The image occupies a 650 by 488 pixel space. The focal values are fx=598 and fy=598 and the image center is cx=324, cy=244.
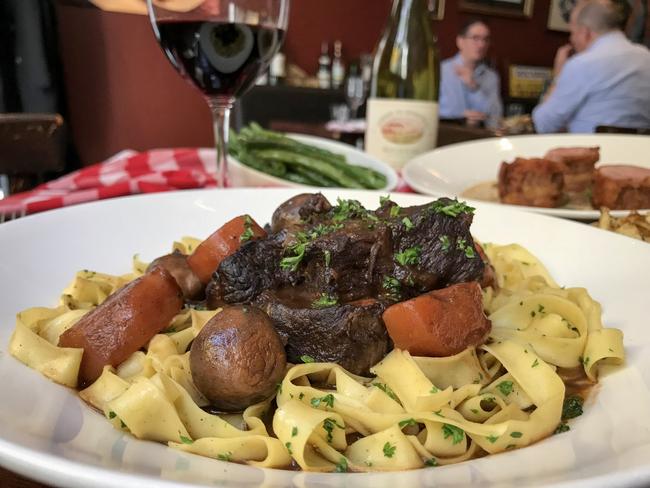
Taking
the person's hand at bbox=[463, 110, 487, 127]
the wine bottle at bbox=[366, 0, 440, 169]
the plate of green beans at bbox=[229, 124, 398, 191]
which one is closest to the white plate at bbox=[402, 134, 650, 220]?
the plate of green beans at bbox=[229, 124, 398, 191]

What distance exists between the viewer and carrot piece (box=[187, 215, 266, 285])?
167cm

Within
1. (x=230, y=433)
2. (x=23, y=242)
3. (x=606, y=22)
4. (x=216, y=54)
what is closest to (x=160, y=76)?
(x=606, y=22)

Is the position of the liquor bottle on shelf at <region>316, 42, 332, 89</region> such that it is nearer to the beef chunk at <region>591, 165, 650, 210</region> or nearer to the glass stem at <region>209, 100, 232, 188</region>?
the beef chunk at <region>591, 165, 650, 210</region>

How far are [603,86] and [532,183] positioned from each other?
4.52 m

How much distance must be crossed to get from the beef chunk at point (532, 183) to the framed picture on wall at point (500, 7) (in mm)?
11037

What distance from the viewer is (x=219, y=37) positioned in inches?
85.5

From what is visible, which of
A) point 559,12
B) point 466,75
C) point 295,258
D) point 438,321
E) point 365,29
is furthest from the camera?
point 559,12

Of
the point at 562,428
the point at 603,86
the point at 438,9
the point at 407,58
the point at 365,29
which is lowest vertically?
the point at 562,428

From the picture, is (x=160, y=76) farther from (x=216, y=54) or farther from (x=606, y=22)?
(x=216, y=54)

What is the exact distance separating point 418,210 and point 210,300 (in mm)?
608

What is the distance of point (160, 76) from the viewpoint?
942 cm

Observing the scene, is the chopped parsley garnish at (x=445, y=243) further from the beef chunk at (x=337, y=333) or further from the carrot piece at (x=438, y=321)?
the beef chunk at (x=337, y=333)

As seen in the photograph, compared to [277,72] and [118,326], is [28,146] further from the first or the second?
[277,72]

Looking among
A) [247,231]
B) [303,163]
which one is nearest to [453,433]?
[247,231]
